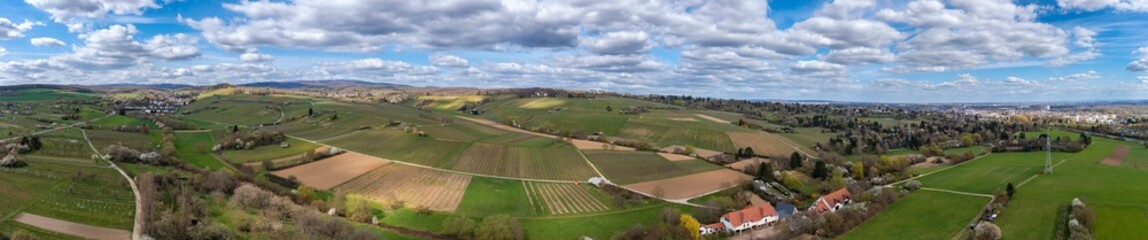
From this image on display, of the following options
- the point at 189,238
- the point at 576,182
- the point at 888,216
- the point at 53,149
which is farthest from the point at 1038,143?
the point at 53,149

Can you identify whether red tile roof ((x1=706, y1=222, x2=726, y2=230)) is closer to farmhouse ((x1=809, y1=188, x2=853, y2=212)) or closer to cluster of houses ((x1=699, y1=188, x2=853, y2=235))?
cluster of houses ((x1=699, y1=188, x2=853, y2=235))

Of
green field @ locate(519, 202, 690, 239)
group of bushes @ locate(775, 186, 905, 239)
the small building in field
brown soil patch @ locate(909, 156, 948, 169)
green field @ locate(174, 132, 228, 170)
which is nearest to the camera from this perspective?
group of bushes @ locate(775, 186, 905, 239)

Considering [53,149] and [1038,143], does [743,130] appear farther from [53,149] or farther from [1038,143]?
[53,149]

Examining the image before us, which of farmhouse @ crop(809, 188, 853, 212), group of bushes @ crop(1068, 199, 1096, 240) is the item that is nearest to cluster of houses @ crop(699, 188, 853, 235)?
farmhouse @ crop(809, 188, 853, 212)

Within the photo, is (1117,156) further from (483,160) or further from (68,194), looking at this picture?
(68,194)

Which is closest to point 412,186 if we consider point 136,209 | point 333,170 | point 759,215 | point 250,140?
point 333,170

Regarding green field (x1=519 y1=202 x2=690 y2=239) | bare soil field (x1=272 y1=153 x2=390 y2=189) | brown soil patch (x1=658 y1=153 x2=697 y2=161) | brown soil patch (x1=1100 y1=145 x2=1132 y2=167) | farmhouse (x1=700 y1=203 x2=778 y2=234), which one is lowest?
green field (x1=519 y1=202 x2=690 y2=239)
